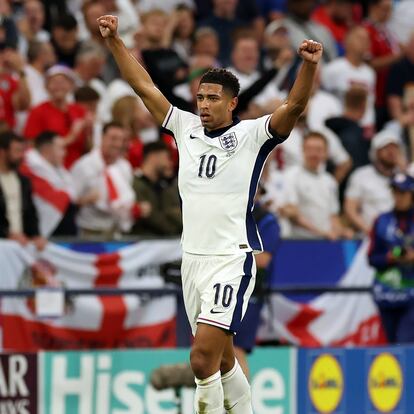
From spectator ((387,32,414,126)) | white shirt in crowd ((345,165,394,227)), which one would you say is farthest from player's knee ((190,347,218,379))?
spectator ((387,32,414,126))

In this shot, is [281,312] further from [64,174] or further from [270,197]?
[64,174]

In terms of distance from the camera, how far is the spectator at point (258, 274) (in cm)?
1125

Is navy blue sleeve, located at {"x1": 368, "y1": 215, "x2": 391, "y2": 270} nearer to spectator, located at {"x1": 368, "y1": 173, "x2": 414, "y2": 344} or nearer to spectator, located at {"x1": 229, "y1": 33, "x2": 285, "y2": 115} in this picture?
spectator, located at {"x1": 368, "y1": 173, "x2": 414, "y2": 344}

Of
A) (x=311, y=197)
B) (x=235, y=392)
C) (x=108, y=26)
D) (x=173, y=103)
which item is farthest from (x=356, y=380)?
(x=108, y=26)

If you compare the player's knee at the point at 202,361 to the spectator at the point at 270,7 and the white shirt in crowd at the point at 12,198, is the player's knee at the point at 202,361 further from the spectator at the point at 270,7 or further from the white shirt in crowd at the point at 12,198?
the spectator at the point at 270,7

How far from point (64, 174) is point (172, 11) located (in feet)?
13.7

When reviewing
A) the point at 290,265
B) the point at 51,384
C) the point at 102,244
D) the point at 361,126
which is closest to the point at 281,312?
the point at 290,265

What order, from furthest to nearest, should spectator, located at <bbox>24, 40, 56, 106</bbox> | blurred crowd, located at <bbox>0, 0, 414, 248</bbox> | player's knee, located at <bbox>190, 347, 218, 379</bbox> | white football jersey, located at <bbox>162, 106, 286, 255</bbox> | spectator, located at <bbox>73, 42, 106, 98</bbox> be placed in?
spectator, located at <bbox>73, 42, 106, 98</bbox> → spectator, located at <bbox>24, 40, 56, 106</bbox> → blurred crowd, located at <bbox>0, 0, 414, 248</bbox> → white football jersey, located at <bbox>162, 106, 286, 255</bbox> → player's knee, located at <bbox>190, 347, 218, 379</bbox>

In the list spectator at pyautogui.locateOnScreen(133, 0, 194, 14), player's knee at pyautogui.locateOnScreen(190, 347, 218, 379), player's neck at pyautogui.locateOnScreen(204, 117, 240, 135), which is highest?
spectator at pyautogui.locateOnScreen(133, 0, 194, 14)

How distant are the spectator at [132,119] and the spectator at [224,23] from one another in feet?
8.78

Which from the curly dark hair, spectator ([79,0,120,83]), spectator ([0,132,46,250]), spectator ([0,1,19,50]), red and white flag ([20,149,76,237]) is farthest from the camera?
spectator ([79,0,120,83])

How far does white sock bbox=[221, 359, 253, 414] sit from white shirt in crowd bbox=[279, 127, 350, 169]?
20.9 feet

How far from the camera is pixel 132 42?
1650 centimetres

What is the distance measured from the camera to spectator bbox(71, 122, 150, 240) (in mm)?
13891
